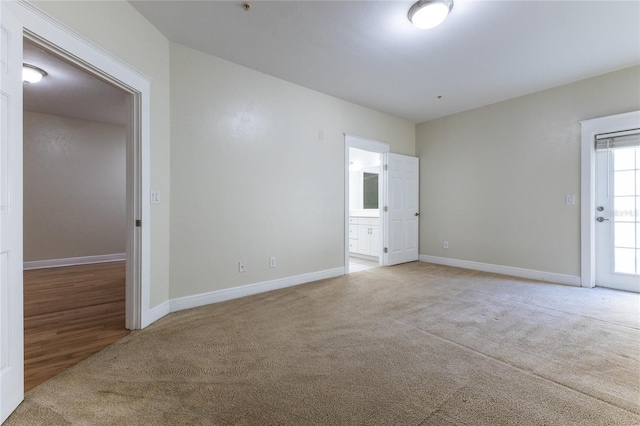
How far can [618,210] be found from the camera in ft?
11.4

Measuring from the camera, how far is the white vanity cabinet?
554 centimetres

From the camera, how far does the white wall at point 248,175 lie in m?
2.86

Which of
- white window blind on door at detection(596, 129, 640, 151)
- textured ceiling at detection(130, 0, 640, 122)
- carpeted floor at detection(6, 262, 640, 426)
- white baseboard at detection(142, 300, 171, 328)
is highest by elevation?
textured ceiling at detection(130, 0, 640, 122)

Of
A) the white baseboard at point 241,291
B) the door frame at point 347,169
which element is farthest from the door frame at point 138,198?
the door frame at point 347,169

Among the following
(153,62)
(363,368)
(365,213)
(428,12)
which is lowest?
(363,368)

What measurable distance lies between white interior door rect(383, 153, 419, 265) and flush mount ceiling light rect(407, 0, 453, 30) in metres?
2.79

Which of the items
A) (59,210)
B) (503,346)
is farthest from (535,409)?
(59,210)

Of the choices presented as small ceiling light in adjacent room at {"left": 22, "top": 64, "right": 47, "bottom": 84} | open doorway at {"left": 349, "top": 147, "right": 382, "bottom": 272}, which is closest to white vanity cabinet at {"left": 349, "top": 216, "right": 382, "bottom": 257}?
open doorway at {"left": 349, "top": 147, "right": 382, "bottom": 272}

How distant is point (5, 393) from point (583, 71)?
5.73 meters

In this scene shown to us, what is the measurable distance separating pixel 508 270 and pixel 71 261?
7.44 m

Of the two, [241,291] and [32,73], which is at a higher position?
[32,73]

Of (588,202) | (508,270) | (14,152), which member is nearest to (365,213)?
(508,270)

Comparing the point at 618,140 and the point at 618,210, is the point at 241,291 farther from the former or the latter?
the point at 618,140

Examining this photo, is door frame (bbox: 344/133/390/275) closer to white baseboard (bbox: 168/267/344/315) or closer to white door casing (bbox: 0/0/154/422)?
white baseboard (bbox: 168/267/344/315)
